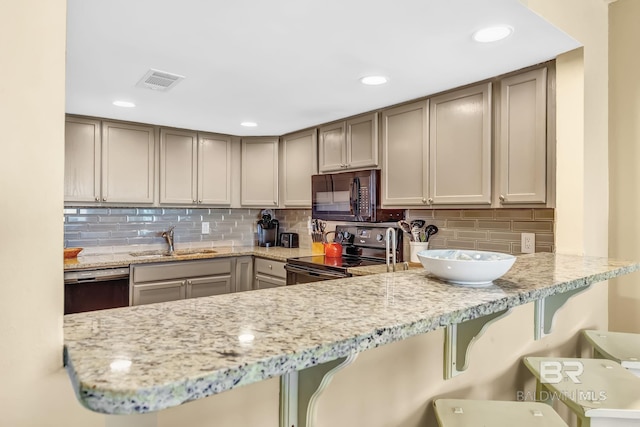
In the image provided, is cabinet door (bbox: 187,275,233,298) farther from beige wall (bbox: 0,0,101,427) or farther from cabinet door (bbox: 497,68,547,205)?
beige wall (bbox: 0,0,101,427)

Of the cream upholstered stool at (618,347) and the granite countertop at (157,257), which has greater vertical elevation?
the granite countertop at (157,257)

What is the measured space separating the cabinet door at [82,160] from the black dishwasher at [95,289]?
0.66m

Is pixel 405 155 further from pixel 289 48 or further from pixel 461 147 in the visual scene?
pixel 289 48

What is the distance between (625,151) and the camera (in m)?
2.12

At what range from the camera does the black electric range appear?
9.69 feet

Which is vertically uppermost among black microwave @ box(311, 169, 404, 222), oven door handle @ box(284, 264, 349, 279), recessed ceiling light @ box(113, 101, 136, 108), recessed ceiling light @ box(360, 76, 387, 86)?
recessed ceiling light @ box(360, 76, 387, 86)

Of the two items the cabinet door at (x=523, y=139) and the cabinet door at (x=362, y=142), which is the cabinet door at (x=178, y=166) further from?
the cabinet door at (x=523, y=139)

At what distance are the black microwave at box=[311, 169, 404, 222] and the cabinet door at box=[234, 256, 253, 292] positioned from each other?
0.86 metres

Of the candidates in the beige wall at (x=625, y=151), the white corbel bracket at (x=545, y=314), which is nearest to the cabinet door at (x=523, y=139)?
the beige wall at (x=625, y=151)

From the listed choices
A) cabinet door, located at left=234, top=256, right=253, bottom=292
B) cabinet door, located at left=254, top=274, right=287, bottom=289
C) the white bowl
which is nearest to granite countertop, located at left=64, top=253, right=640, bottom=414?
the white bowl

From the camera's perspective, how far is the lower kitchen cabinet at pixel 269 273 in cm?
346

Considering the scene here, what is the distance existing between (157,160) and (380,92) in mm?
2168

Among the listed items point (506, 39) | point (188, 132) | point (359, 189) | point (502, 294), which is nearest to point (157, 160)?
point (188, 132)

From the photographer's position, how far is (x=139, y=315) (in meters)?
0.78
